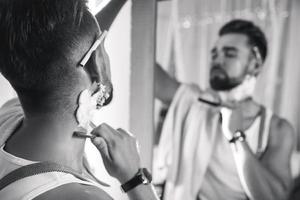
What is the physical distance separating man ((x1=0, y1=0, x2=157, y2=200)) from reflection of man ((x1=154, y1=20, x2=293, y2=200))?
19.6 inches

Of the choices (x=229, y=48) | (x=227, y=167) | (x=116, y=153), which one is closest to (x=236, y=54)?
(x=229, y=48)

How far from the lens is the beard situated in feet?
4.98

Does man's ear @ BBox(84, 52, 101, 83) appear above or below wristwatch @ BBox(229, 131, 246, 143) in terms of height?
above

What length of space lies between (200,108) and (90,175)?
63 centimetres

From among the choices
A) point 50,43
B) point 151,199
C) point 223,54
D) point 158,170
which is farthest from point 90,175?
point 223,54

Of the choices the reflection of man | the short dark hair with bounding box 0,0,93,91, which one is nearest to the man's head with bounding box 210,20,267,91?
the reflection of man

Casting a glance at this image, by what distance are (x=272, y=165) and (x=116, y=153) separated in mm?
807

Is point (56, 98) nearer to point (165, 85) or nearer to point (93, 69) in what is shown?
point (93, 69)

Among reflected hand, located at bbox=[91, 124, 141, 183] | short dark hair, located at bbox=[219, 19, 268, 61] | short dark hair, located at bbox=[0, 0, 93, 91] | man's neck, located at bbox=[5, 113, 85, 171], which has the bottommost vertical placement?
reflected hand, located at bbox=[91, 124, 141, 183]

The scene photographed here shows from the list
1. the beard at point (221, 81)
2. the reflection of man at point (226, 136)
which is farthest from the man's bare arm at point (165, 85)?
the beard at point (221, 81)

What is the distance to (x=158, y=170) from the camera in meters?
1.49

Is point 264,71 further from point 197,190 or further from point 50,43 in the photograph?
point 50,43

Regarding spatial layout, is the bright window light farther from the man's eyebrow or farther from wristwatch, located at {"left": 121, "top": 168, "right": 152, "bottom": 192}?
the man's eyebrow

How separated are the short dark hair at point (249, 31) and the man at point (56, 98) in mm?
718
